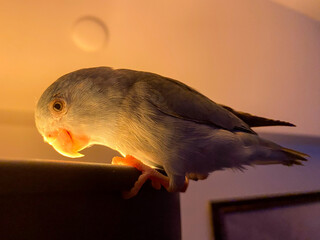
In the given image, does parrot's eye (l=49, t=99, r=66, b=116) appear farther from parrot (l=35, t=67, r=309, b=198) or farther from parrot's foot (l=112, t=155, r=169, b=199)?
parrot's foot (l=112, t=155, r=169, b=199)

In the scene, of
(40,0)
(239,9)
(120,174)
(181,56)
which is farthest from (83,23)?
(239,9)

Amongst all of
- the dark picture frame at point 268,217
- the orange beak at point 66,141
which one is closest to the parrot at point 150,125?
the orange beak at point 66,141

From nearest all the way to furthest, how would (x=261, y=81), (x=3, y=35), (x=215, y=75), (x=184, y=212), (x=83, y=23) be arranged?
(x=3, y=35) → (x=83, y=23) → (x=184, y=212) → (x=215, y=75) → (x=261, y=81)

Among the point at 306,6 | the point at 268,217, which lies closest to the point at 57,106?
the point at 268,217

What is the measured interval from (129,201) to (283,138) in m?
1.05

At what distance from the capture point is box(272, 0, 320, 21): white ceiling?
1.48 meters

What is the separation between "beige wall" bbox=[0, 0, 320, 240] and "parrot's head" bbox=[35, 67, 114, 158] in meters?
0.23

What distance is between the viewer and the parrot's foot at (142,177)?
0.45 m

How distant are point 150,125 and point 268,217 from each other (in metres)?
0.86

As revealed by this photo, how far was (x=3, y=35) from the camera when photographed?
0.81 m

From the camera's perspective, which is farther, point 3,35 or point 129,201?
point 3,35

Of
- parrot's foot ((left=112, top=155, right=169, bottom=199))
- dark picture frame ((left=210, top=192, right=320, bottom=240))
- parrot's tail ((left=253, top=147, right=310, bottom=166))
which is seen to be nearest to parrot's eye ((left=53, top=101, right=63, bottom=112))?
parrot's foot ((left=112, top=155, right=169, bottom=199))

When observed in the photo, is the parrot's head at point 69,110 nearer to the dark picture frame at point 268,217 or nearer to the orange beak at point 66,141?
the orange beak at point 66,141

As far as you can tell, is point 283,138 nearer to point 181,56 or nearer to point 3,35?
point 181,56
